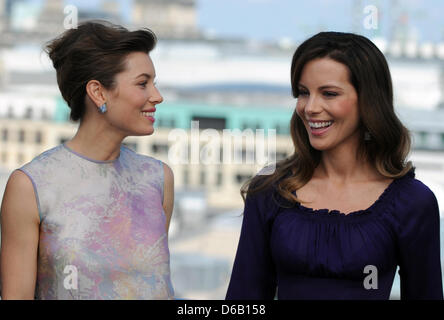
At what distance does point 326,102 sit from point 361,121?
11cm

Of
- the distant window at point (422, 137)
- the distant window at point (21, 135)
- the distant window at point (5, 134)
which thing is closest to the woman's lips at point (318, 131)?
the distant window at point (422, 137)

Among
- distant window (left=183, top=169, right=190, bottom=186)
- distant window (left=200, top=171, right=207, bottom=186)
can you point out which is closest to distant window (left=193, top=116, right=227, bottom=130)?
distant window (left=200, top=171, right=207, bottom=186)

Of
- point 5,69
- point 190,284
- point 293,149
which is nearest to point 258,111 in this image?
point 190,284

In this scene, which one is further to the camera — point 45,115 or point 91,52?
point 45,115

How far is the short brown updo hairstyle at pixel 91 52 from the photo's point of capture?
120 centimetres

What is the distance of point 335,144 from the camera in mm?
1376

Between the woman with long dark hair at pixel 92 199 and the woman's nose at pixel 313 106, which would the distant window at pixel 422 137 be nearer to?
the woman's nose at pixel 313 106

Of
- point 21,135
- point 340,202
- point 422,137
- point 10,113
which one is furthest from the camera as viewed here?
point 21,135

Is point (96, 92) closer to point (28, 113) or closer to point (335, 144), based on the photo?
point (335, 144)

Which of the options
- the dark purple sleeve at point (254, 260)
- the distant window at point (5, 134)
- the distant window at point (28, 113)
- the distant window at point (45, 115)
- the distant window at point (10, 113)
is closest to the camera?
the dark purple sleeve at point (254, 260)

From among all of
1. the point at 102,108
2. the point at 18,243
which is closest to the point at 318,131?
the point at 102,108

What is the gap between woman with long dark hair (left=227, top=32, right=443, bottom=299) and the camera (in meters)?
1.35

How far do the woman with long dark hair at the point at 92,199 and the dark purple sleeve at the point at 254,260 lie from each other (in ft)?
0.75
